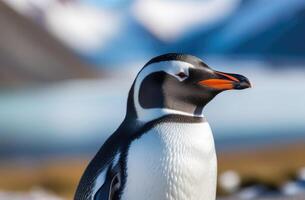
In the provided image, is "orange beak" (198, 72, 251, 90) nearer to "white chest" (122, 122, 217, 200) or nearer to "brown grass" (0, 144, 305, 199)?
"white chest" (122, 122, 217, 200)

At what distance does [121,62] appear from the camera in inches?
136

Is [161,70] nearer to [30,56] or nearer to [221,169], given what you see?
Result: [221,169]

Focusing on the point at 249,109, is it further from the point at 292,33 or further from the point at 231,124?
the point at 292,33

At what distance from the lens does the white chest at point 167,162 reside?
119 cm

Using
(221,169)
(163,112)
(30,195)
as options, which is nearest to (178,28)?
(221,169)

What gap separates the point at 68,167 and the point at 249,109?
842 millimetres

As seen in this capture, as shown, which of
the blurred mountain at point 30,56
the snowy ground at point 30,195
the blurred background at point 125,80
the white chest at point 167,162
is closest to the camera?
the white chest at point 167,162

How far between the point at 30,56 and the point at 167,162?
7.85ft

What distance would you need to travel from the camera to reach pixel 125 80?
334 centimetres

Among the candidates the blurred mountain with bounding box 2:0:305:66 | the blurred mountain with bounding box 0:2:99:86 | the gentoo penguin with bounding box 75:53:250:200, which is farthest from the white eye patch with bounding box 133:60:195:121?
the blurred mountain with bounding box 2:0:305:66

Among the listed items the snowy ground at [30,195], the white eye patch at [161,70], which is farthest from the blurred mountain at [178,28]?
the white eye patch at [161,70]

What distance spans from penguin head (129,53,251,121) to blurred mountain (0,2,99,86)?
214 cm

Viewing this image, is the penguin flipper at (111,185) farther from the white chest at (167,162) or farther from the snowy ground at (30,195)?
the snowy ground at (30,195)

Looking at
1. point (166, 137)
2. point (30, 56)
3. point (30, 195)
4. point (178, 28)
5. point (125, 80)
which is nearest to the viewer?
point (166, 137)
